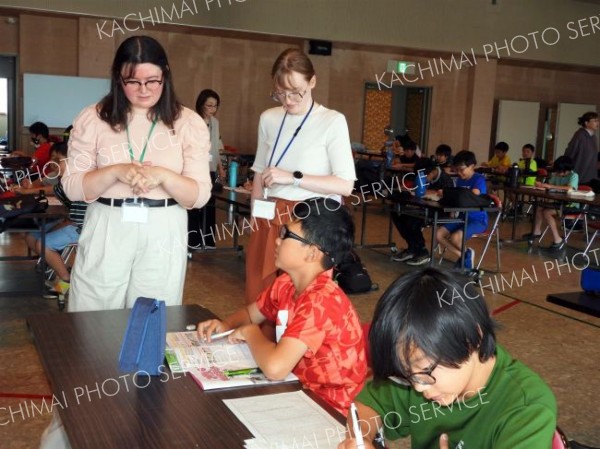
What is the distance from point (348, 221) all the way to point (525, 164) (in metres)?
8.05

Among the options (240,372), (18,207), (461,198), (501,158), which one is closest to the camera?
(240,372)

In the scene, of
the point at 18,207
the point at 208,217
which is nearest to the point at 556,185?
the point at 208,217

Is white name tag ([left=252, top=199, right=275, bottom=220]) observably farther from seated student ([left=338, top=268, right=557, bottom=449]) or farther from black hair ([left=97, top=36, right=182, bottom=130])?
seated student ([left=338, top=268, right=557, bottom=449])

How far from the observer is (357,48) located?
1144cm

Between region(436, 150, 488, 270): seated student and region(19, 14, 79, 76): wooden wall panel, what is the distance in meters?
6.19

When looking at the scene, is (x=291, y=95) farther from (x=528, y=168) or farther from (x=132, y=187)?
(x=528, y=168)

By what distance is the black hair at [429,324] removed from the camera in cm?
106

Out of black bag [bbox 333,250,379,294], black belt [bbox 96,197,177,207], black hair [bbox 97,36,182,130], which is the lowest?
black bag [bbox 333,250,379,294]

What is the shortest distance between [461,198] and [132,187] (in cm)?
398

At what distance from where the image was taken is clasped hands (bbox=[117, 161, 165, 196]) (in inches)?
76.2

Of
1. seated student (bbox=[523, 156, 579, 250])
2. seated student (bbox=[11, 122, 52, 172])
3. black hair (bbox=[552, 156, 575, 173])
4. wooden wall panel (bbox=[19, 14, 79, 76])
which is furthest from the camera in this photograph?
wooden wall panel (bbox=[19, 14, 79, 76])

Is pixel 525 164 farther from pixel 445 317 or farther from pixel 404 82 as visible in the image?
pixel 445 317

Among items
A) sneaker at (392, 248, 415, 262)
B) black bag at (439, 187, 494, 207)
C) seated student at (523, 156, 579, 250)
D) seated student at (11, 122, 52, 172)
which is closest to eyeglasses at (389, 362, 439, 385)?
black bag at (439, 187, 494, 207)

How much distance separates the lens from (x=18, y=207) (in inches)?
160
